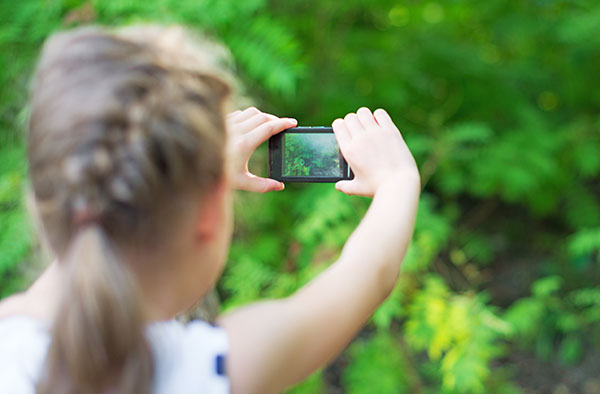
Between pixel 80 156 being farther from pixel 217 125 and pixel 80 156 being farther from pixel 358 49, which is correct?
pixel 358 49

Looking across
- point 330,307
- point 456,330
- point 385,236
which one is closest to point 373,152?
point 385,236

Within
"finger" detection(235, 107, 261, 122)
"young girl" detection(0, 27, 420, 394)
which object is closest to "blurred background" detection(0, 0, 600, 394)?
"finger" detection(235, 107, 261, 122)

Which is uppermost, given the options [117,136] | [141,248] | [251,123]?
[117,136]

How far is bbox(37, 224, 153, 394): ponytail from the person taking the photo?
2.28 feet

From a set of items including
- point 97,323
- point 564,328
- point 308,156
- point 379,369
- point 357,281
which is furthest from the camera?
point 564,328

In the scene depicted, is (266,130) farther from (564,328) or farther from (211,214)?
(564,328)

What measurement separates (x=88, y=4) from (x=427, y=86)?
80.9 inches

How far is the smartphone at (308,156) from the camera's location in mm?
1179

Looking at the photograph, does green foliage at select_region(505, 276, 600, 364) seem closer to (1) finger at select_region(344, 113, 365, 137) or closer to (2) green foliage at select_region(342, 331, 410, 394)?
(2) green foliage at select_region(342, 331, 410, 394)

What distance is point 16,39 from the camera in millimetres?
2516

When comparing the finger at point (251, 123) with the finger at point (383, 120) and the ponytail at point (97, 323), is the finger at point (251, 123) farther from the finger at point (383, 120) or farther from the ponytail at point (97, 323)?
the ponytail at point (97, 323)

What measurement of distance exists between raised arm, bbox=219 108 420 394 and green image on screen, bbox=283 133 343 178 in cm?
14

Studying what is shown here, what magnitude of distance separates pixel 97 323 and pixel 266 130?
1.87ft

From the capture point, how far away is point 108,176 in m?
0.70
